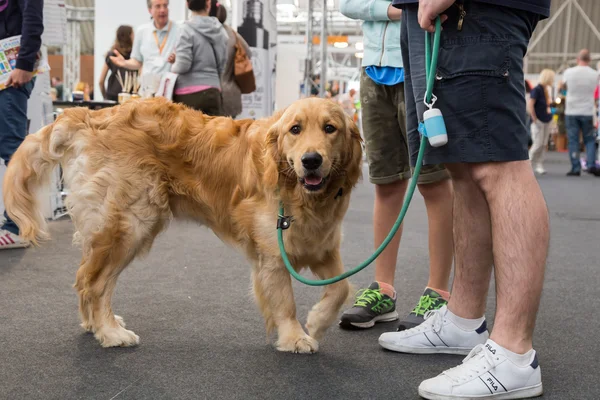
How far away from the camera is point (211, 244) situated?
189 inches

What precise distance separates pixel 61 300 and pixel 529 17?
2.40m

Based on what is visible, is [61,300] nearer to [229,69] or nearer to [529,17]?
[529,17]

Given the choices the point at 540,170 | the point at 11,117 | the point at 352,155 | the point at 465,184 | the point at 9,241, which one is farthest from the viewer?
the point at 540,170

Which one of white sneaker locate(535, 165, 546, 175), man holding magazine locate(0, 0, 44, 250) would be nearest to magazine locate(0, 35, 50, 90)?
man holding magazine locate(0, 0, 44, 250)

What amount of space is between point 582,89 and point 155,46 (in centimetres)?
789

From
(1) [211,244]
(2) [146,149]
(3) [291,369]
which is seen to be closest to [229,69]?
(1) [211,244]

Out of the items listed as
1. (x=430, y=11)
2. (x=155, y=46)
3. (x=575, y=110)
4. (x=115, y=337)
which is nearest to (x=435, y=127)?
(x=430, y=11)

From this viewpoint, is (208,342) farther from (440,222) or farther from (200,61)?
(200,61)

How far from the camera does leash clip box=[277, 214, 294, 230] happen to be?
2555 mm

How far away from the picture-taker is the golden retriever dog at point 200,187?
257 cm

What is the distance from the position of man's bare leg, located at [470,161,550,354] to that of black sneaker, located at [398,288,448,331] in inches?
28.2

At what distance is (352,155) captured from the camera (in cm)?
265

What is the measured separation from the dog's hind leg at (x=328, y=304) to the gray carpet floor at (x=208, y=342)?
0.09 metres

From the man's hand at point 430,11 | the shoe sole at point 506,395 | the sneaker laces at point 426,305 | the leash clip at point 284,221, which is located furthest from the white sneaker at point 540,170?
the man's hand at point 430,11
